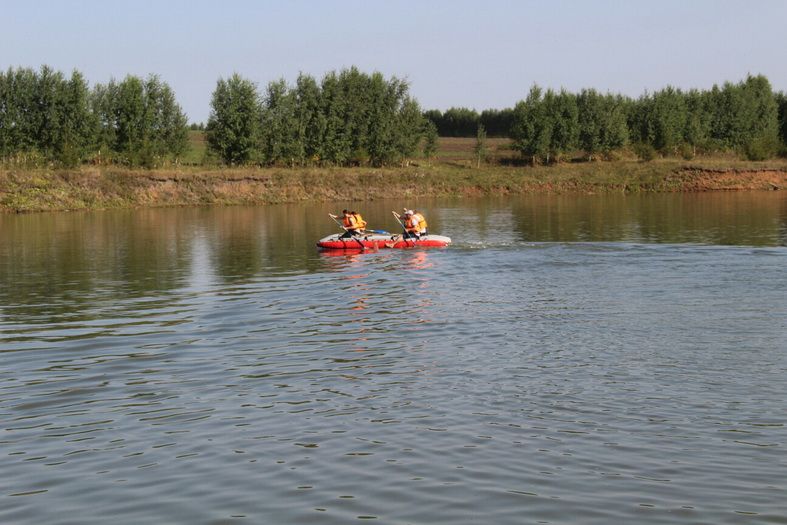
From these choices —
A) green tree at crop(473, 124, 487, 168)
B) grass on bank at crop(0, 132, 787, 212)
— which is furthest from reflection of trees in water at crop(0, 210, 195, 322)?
green tree at crop(473, 124, 487, 168)

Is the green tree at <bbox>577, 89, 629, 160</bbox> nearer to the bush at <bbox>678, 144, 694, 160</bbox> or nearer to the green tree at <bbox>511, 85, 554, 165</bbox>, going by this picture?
the green tree at <bbox>511, 85, 554, 165</bbox>

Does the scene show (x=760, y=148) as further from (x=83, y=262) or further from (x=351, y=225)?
(x=83, y=262)

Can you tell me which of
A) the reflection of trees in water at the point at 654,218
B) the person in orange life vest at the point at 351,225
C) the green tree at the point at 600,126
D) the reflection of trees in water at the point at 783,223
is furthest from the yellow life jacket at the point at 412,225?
the green tree at the point at 600,126

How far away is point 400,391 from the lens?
16.8 m

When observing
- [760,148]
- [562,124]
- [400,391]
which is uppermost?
[562,124]

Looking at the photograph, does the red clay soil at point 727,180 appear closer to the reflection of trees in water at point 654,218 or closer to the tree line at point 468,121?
the reflection of trees in water at point 654,218

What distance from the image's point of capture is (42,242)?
157ft

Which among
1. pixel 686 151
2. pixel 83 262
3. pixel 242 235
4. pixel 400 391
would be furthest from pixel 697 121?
pixel 400 391

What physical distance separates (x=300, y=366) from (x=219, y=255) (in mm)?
23570

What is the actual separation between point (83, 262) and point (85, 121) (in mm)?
52773

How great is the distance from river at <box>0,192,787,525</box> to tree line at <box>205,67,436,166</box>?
59383mm

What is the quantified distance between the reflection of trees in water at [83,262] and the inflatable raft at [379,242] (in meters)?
6.47

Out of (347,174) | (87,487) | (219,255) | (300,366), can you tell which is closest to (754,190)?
(347,174)

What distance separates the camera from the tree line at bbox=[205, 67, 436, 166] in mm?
95375
